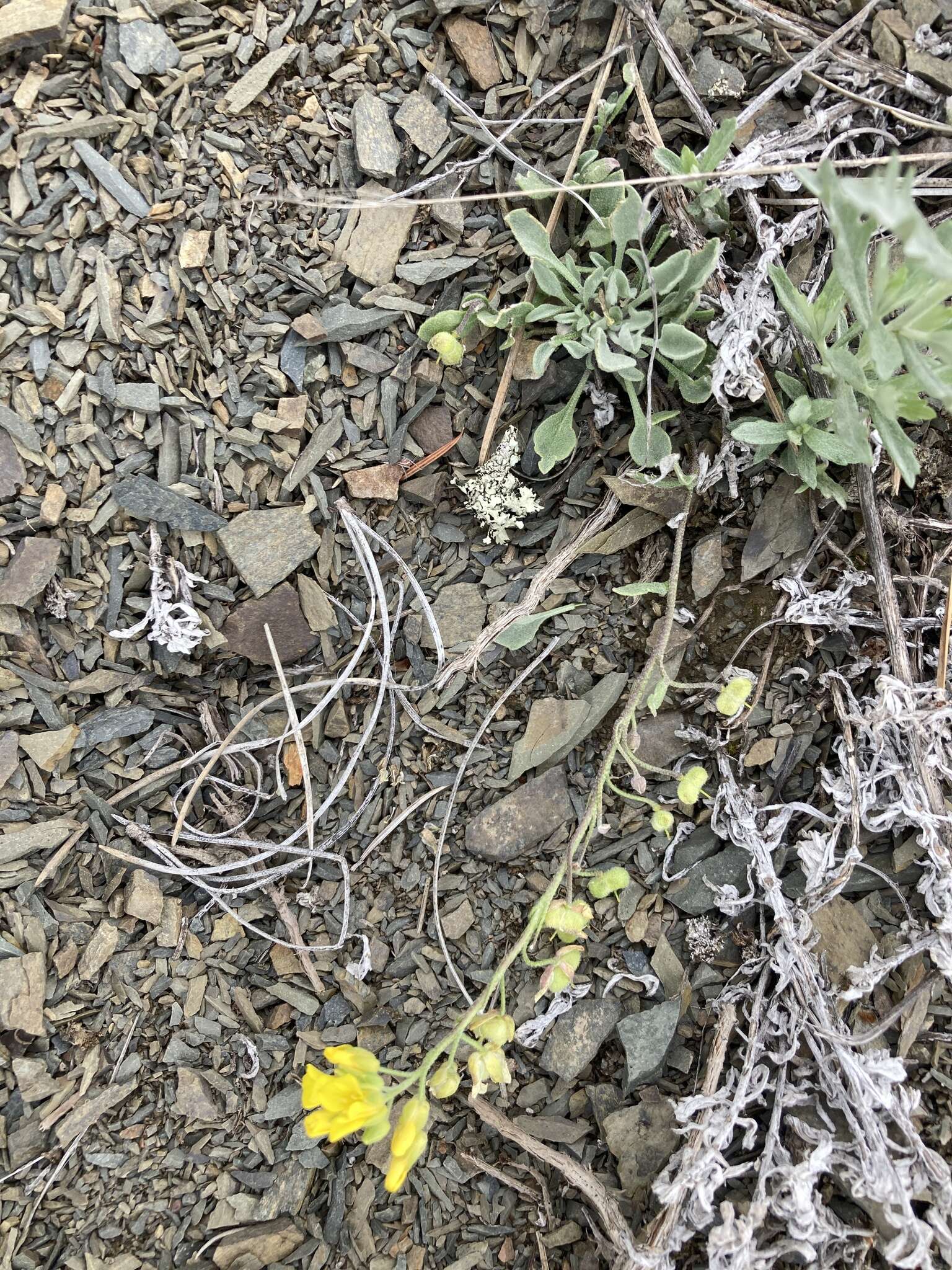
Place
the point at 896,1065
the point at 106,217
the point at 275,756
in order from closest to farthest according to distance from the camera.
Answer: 1. the point at 896,1065
2. the point at 106,217
3. the point at 275,756

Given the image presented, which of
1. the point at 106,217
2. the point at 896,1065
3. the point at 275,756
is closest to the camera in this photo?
the point at 896,1065

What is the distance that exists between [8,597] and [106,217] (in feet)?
2.96

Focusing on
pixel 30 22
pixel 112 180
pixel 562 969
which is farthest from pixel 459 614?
pixel 30 22

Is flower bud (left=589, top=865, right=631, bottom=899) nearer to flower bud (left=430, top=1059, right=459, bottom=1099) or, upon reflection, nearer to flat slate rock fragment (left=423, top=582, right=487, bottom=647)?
flower bud (left=430, top=1059, right=459, bottom=1099)

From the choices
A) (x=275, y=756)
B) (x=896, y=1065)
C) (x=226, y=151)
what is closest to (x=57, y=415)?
(x=226, y=151)

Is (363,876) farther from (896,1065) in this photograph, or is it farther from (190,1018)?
(896,1065)

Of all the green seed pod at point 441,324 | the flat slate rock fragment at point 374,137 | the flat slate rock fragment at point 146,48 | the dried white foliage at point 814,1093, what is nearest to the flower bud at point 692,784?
the dried white foliage at point 814,1093

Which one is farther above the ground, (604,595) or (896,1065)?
(604,595)

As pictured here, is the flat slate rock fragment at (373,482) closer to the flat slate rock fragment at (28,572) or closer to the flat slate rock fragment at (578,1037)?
the flat slate rock fragment at (28,572)

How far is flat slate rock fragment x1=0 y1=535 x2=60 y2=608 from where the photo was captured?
2.13 m

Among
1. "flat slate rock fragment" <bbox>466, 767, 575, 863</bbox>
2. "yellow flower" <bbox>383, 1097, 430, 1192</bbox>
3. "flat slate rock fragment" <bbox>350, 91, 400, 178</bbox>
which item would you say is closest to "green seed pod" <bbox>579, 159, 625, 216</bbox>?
"flat slate rock fragment" <bbox>350, 91, 400, 178</bbox>

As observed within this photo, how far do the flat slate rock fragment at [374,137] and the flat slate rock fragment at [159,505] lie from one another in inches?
34.7

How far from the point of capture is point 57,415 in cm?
214

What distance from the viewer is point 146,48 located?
2.08 meters
